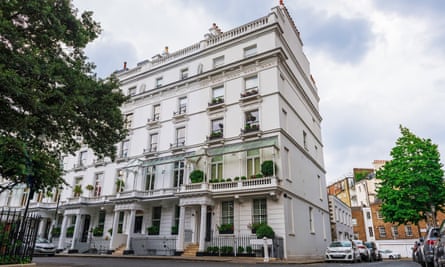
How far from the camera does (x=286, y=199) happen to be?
63.0ft

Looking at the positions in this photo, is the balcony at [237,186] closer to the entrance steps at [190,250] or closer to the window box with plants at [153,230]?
the entrance steps at [190,250]

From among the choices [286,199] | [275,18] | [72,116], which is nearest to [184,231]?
[286,199]

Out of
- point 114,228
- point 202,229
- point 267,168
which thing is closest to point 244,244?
point 202,229

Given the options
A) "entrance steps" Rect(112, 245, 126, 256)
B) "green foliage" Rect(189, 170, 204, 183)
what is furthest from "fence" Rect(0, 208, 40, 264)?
"entrance steps" Rect(112, 245, 126, 256)

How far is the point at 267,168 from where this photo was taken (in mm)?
19234

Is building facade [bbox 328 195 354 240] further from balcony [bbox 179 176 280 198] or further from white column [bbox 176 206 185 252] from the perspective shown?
white column [bbox 176 206 185 252]

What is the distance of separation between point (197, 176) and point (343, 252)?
10.6 meters

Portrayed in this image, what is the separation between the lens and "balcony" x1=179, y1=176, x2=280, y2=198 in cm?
1841

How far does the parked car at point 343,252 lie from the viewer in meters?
17.6

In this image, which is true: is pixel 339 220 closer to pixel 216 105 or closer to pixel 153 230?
pixel 216 105

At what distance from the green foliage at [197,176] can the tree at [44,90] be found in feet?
30.5

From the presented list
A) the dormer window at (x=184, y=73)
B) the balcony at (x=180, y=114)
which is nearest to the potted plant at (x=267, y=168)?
the balcony at (x=180, y=114)

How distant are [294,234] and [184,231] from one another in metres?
7.48

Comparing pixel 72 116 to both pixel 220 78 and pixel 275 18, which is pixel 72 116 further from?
pixel 275 18
